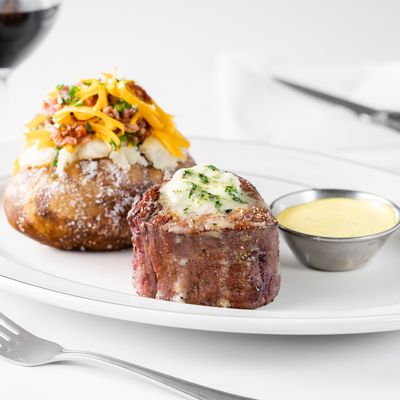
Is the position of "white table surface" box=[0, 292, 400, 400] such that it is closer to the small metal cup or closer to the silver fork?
the silver fork

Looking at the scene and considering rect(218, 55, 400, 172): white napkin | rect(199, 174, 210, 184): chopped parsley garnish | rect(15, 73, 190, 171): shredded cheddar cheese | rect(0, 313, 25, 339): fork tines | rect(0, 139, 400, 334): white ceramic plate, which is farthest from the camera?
rect(218, 55, 400, 172): white napkin

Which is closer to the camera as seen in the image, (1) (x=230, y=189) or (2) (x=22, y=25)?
(1) (x=230, y=189)

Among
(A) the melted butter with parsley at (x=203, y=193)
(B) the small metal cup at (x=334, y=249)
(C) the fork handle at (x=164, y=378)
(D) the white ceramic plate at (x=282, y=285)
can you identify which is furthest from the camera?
(B) the small metal cup at (x=334, y=249)

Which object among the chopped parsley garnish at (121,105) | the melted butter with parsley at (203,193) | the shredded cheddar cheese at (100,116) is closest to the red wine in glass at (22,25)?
the shredded cheddar cheese at (100,116)

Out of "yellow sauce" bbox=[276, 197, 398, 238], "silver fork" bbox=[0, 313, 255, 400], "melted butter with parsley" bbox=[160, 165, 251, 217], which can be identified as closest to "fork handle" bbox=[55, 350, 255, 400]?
"silver fork" bbox=[0, 313, 255, 400]

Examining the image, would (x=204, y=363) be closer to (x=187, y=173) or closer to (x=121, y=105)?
(x=187, y=173)

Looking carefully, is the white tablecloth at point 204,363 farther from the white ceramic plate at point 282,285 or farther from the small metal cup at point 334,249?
the small metal cup at point 334,249

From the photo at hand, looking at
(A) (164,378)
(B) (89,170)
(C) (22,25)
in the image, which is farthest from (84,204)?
(C) (22,25)
